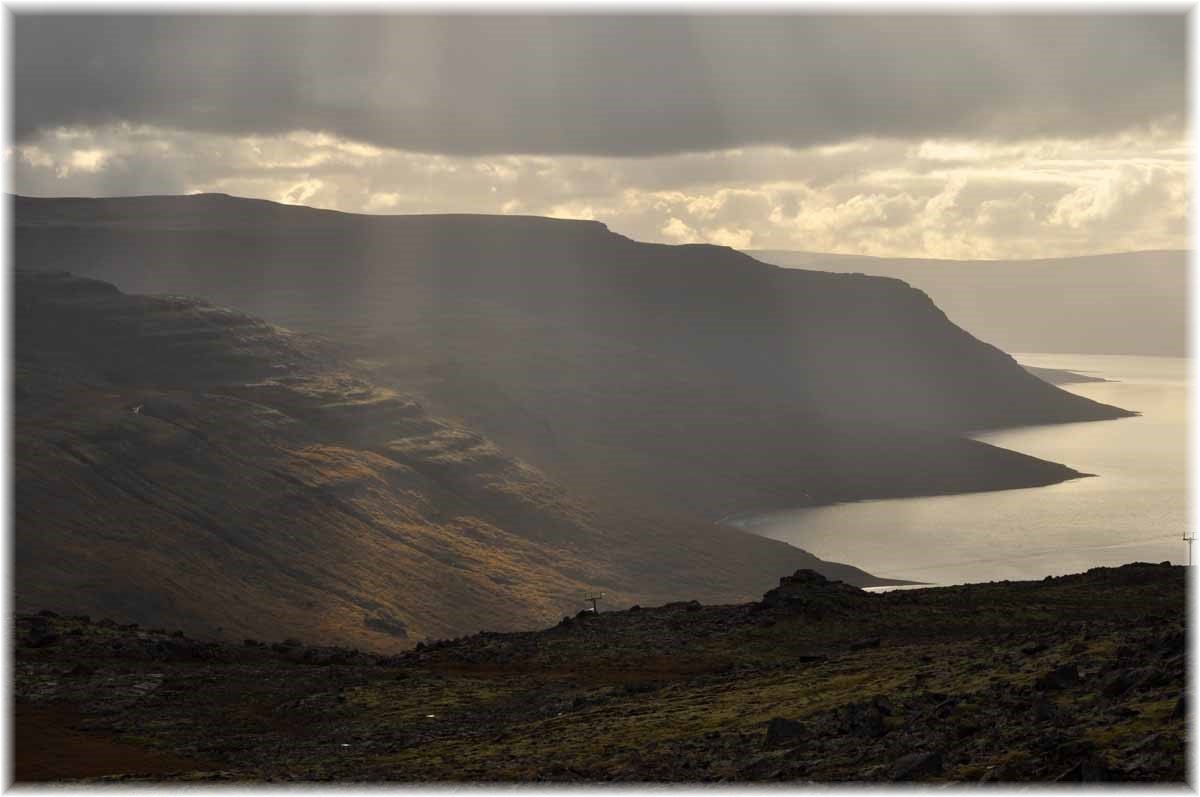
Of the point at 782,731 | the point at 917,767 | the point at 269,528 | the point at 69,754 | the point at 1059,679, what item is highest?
the point at 1059,679

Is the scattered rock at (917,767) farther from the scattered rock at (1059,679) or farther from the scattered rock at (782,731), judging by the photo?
the scattered rock at (1059,679)

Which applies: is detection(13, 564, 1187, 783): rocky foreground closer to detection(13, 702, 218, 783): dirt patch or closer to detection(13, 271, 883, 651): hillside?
detection(13, 702, 218, 783): dirt patch

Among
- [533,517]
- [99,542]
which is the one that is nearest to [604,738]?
[99,542]

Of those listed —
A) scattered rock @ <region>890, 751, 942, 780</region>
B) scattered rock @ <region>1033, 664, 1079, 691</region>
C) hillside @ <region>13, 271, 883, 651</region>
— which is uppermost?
scattered rock @ <region>1033, 664, 1079, 691</region>

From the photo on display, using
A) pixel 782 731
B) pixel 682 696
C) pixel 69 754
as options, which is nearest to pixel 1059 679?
pixel 782 731

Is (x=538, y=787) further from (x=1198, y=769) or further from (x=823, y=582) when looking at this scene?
(x=823, y=582)

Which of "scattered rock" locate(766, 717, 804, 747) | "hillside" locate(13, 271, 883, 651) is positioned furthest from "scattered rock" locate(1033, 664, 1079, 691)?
"hillside" locate(13, 271, 883, 651)

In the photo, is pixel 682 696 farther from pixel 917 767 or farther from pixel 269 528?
pixel 269 528
